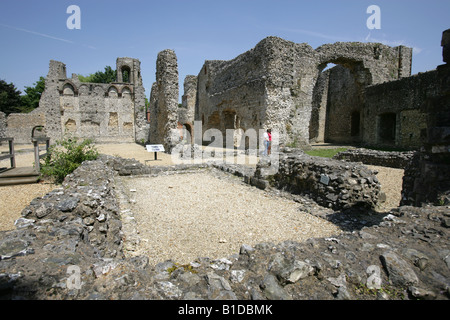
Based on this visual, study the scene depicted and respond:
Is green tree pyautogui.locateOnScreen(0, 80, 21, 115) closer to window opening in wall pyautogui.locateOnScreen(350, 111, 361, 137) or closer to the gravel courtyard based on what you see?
the gravel courtyard

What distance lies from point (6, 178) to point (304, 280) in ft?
29.4

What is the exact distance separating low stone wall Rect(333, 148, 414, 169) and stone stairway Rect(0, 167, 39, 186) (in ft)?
37.9

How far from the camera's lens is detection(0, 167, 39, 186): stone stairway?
711 centimetres

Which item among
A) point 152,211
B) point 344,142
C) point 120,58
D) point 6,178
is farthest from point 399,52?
point 120,58

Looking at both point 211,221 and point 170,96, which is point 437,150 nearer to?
point 211,221

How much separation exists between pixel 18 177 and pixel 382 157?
12.8 m

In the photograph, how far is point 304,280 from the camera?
1.96 m

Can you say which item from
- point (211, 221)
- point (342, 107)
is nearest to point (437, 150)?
point (211, 221)

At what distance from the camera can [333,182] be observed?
5.31 metres

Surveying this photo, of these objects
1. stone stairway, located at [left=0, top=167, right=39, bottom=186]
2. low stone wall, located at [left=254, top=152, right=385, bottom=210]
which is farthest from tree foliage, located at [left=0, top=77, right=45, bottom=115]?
low stone wall, located at [left=254, top=152, right=385, bottom=210]

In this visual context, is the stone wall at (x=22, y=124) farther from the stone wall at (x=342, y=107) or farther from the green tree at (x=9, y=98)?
the stone wall at (x=342, y=107)

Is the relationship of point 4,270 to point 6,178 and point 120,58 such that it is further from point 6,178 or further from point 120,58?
point 120,58

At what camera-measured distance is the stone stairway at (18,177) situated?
7.11m

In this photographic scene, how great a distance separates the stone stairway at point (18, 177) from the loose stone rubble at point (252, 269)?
563cm
